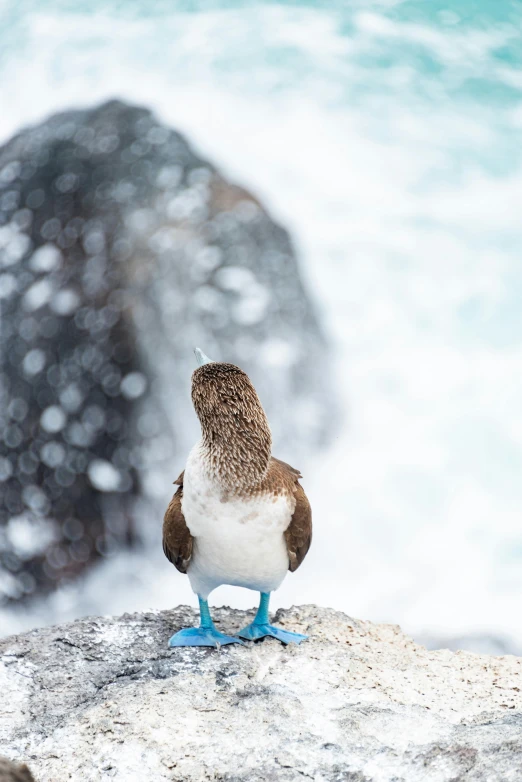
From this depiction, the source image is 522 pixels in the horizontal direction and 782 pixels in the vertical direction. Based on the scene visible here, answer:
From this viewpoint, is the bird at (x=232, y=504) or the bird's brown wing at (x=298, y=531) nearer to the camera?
the bird at (x=232, y=504)

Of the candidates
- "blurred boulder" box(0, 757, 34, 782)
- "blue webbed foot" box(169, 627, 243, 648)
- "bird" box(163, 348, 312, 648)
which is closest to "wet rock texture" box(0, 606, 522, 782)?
"blue webbed foot" box(169, 627, 243, 648)

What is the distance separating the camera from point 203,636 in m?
2.13

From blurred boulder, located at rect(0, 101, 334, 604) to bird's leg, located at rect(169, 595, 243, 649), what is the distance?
5.00ft

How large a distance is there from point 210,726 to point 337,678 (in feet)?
1.24

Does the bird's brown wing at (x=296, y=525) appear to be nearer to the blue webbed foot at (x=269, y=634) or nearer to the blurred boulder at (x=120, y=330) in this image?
the blue webbed foot at (x=269, y=634)

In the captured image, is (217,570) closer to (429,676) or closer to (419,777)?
(429,676)

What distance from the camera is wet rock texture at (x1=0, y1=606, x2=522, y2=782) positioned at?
1570 millimetres

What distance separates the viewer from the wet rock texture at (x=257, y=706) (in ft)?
5.15

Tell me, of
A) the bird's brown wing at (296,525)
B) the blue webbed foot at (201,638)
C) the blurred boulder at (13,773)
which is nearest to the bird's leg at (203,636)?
the blue webbed foot at (201,638)

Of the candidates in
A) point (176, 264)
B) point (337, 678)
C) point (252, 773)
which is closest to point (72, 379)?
point (176, 264)

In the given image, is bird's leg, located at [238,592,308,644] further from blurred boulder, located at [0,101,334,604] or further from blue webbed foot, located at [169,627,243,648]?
blurred boulder, located at [0,101,334,604]

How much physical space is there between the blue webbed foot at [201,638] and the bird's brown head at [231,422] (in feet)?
1.41

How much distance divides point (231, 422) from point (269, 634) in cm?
60

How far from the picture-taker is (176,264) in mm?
3822
